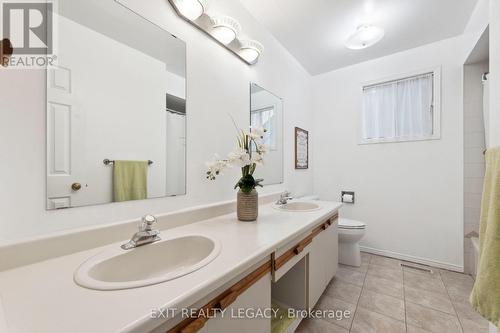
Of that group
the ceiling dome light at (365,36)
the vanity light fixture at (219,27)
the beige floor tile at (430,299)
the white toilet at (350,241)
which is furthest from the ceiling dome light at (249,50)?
the beige floor tile at (430,299)

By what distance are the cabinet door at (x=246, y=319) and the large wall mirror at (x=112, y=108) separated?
0.66 m

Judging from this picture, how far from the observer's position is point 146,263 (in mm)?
861

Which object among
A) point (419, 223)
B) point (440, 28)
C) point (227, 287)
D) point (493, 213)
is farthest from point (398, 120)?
point (227, 287)

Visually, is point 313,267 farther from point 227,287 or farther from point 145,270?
point 145,270

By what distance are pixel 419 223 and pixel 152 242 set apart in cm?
267

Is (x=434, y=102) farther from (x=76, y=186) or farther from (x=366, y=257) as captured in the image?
(x=76, y=186)

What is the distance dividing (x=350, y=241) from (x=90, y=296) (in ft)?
7.36

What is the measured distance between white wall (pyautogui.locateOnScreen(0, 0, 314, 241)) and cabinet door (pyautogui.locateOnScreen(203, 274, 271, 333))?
24.2 inches

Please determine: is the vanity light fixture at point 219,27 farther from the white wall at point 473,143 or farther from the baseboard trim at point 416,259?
the baseboard trim at point 416,259

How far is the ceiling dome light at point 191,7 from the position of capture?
117cm

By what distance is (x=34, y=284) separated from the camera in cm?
58

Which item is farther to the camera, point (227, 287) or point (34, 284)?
point (227, 287)

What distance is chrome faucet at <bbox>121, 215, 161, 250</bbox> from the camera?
844 millimetres

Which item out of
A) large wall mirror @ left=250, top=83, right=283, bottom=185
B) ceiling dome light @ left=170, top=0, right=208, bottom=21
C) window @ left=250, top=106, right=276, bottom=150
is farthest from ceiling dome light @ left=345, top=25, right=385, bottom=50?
ceiling dome light @ left=170, top=0, right=208, bottom=21
